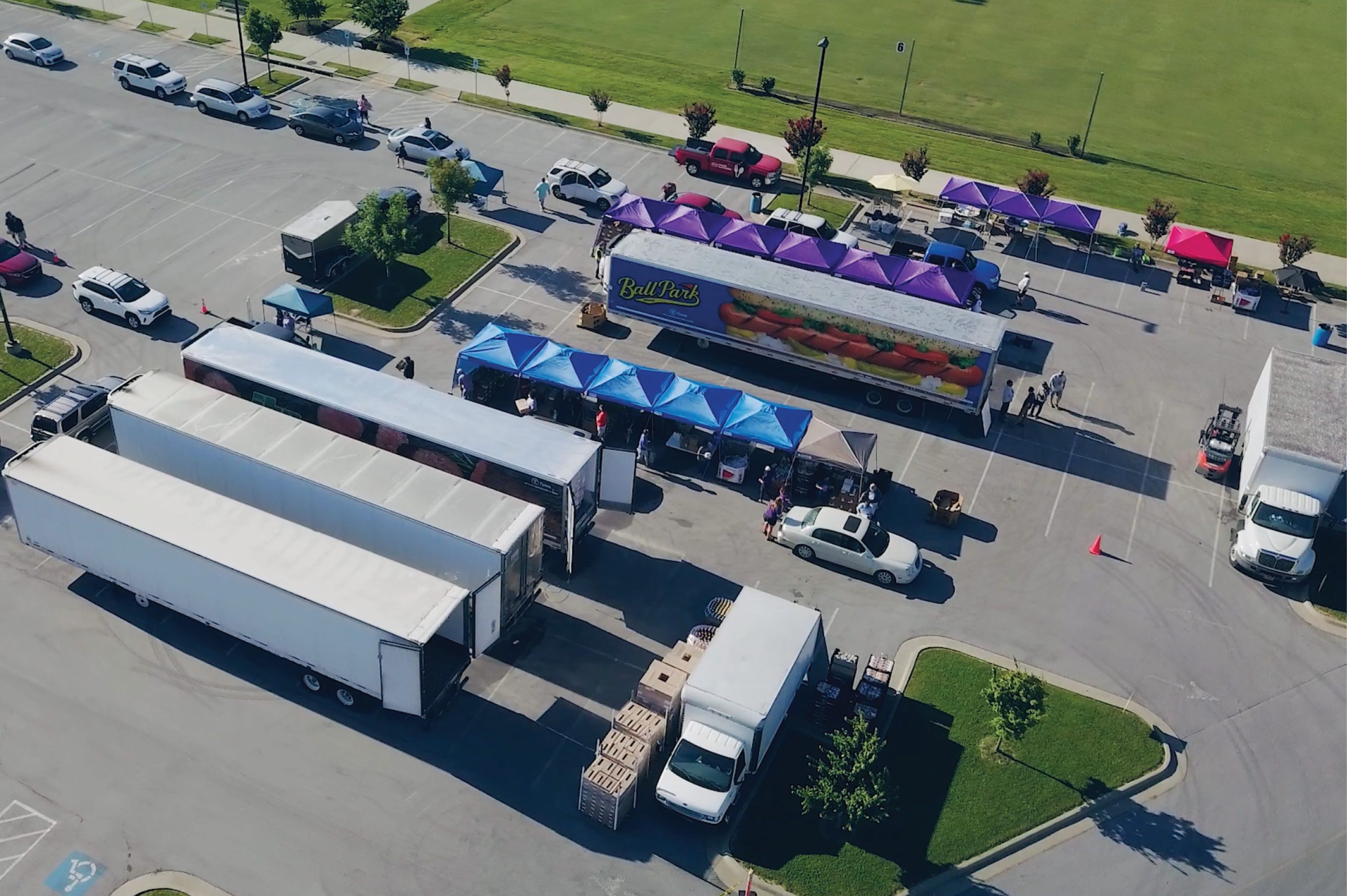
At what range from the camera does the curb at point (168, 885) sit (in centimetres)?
2505

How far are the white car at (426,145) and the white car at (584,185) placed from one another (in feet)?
16.8

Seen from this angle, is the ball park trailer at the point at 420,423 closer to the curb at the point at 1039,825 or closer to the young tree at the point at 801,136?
the curb at the point at 1039,825

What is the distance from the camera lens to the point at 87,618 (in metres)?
31.3

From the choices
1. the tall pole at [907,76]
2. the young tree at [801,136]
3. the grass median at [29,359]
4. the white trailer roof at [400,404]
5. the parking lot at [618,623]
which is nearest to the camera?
the parking lot at [618,623]

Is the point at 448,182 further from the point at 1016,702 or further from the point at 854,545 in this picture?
the point at 1016,702

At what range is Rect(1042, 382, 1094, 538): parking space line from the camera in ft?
125

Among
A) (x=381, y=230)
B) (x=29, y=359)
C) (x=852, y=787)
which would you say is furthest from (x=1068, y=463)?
(x=29, y=359)

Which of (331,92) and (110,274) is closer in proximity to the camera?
(110,274)

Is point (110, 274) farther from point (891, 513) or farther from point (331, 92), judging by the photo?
point (891, 513)

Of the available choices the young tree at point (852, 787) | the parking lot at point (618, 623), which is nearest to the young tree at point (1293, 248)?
the parking lot at point (618, 623)

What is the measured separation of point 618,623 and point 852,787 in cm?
904

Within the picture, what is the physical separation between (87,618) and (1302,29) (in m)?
94.1

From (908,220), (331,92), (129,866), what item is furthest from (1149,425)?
(331,92)

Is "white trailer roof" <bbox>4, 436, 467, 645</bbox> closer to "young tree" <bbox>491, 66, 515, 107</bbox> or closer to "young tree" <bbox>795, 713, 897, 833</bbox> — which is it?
"young tree" <bbox>795, 713, 897, 833</bbox>
